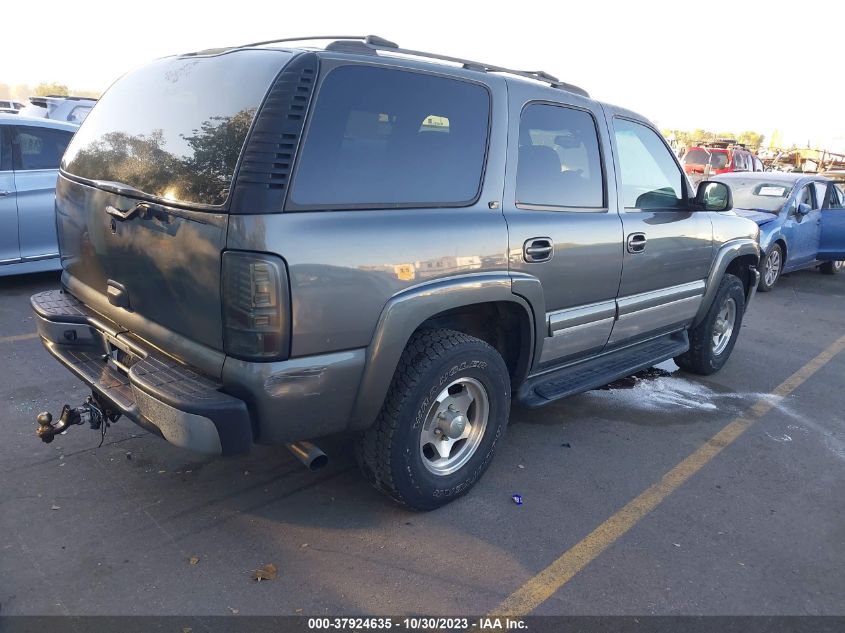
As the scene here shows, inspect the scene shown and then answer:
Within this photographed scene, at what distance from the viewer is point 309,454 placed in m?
2.87

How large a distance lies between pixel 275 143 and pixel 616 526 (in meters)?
A: 2.41

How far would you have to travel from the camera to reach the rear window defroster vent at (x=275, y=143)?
252 centimetres

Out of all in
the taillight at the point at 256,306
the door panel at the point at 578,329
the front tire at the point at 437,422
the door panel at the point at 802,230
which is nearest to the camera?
the taillight at the point at 256,306

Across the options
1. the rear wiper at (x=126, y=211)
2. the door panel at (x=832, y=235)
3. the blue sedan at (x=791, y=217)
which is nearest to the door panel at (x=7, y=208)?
the rear wiper at (x=126, y=211)

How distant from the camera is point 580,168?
3951 millimetres

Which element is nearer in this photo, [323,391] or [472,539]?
[323,391]

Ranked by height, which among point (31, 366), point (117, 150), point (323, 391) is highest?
point (117, 150)

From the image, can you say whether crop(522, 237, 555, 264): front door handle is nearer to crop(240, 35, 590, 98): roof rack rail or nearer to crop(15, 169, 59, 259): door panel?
crop(240, 35, 590, 98): roof rack rail

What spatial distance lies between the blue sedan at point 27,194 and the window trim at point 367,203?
17.1ft

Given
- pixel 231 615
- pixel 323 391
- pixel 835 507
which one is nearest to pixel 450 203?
pixel 323 391

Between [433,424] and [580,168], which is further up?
[580,168]

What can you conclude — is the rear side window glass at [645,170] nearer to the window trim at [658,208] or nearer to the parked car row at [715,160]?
the window trim at [658,208]

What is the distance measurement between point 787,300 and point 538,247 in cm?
717

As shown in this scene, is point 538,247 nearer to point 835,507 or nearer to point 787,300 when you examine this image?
point 835,507
